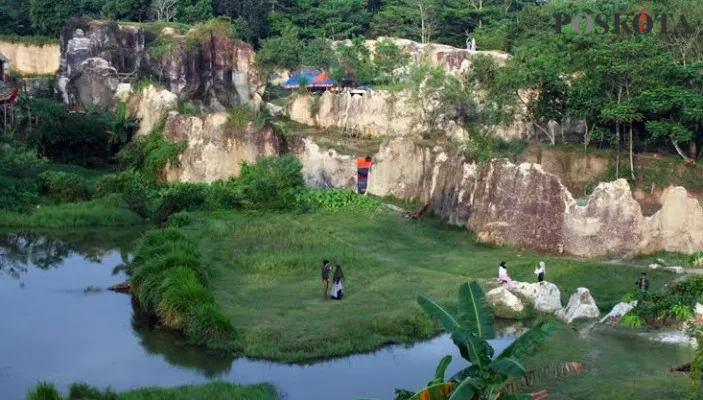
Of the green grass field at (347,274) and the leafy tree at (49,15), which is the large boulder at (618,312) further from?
the leafy tree at (49,15)

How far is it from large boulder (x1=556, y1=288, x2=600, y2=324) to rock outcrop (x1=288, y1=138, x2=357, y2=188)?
16171 mm

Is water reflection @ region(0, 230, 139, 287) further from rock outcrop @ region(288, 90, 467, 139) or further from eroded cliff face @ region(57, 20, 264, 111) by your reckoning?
eroded cliff face @ region(57, 20, 264, 111)

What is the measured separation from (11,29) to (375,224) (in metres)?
33.3

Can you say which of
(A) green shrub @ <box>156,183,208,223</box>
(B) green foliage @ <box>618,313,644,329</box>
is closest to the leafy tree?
(A) green shrub @ <box>156,183,208,223</box>

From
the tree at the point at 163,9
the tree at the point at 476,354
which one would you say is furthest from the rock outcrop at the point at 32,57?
the tree at the point at 476,354

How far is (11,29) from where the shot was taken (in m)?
55.2

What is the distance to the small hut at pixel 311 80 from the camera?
53.3 metres

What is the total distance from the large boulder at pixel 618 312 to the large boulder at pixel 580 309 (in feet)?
0.97

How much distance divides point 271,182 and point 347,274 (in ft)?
31.5

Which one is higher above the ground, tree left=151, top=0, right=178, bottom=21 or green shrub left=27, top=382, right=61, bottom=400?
tree left=151, top=0, right=178, bottom=21

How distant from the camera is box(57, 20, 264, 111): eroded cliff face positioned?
149ft

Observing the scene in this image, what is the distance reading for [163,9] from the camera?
5819cm

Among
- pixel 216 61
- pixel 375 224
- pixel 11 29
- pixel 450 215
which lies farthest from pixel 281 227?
pixel 11 29

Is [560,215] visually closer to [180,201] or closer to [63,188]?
[180,201]
